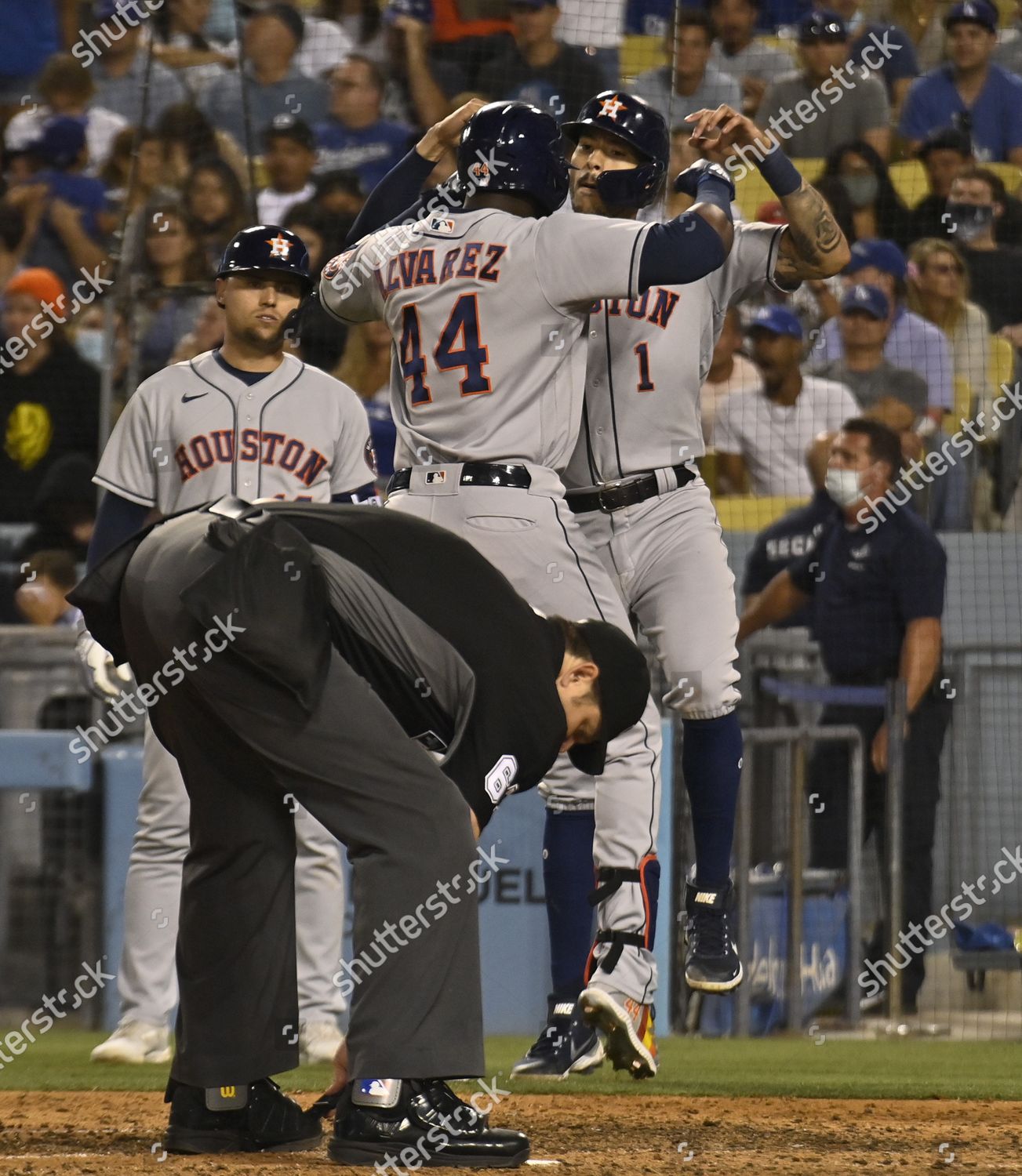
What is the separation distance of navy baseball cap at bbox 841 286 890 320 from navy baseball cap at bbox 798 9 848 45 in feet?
5.88

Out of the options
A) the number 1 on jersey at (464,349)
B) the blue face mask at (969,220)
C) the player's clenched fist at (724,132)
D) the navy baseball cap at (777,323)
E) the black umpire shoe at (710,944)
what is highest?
the blue face mask at (969,220)

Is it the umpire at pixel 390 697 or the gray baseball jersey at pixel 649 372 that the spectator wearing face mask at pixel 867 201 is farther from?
the umpire at pixel 390 697

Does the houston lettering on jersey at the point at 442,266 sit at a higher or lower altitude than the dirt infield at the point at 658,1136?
higher

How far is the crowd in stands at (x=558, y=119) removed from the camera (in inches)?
355

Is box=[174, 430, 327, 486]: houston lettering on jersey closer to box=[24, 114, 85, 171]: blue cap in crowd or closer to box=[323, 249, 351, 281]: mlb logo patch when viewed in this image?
→ box=[323, 249, 351, 281]: mlb logo patch

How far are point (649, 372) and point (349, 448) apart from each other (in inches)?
41.1

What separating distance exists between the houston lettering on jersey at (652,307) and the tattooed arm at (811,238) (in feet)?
1.15

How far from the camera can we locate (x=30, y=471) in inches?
387

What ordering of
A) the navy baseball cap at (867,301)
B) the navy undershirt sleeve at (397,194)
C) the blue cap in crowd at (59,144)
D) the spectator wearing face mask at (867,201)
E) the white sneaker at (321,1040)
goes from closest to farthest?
the navy undershirt sleeve at (397,194)
the white sneaker at (321,1040)
the navy baseball cap at (867,301)
the spectator wearing face mask at (867,201)
the blue cap in crowd at (59,144)

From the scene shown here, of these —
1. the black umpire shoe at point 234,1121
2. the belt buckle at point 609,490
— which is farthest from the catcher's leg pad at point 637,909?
the black umpire shoe at point 234,1121

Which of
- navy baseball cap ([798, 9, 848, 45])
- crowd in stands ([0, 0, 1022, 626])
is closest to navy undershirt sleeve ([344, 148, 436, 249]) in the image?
crowd in stands ([0, 0, 1022, 626])

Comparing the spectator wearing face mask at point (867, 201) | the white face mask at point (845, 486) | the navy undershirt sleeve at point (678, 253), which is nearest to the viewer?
the navy undershirt sleeve at point (678, 253)

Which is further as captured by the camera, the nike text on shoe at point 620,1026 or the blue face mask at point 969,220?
the blue face mask at point 969,220

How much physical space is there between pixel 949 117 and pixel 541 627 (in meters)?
7.15
